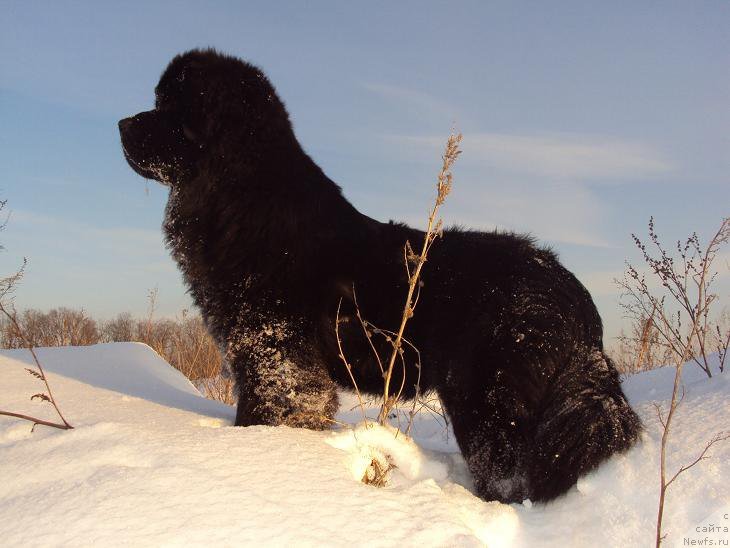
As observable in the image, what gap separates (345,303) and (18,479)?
5.27 feet

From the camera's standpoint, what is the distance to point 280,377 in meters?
2.90

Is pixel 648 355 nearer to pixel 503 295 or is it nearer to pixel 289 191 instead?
pixel 503 295

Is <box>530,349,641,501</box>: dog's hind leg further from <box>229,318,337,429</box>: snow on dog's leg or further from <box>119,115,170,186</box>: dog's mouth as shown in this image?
<box>119,115,170,186</box>: dog's mouth

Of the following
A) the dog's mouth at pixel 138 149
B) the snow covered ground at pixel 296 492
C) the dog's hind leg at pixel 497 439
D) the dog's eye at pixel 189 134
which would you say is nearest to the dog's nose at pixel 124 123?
the dog's mouth at pixel 138 149

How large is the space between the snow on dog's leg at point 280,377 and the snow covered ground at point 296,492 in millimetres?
190

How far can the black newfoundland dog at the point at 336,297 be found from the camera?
2514 millimetres

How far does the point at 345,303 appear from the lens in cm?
297

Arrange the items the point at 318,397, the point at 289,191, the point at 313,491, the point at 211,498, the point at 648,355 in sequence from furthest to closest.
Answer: the point at 648,355 < the point at 289,191 < the point at 318,397 < the point at 313,491 < the point at 211,498

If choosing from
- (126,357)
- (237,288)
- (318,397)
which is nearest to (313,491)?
(318,397)

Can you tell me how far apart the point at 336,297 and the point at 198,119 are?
1313mm

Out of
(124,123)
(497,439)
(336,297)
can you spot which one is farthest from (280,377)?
(124,123)

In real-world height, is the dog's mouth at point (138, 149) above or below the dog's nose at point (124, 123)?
below

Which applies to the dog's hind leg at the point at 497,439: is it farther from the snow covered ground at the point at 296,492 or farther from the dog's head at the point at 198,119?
the dog's head at the point at 198,119

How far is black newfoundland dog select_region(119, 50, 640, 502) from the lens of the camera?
251 centimetres
